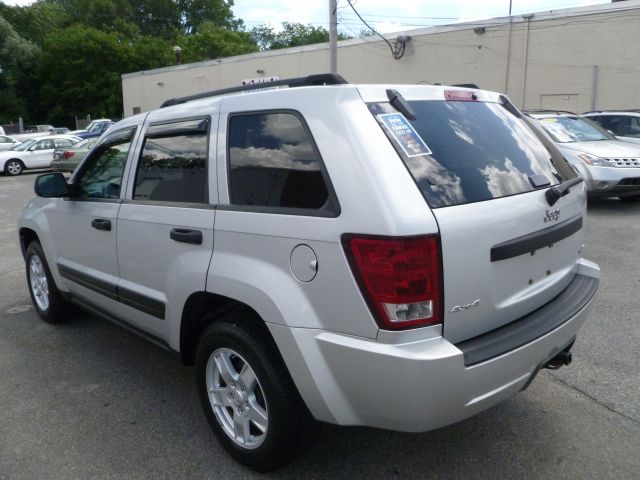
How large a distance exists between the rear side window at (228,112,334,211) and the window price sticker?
0.34 metres

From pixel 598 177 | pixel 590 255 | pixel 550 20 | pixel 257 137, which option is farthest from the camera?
pixel 550 20

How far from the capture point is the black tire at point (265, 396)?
249 centimetres

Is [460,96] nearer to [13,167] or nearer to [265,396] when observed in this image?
[265,396]

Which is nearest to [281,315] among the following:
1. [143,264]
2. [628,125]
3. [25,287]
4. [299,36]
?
[143,264]

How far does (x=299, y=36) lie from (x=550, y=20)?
56059mm

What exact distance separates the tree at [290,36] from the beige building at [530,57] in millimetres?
44836

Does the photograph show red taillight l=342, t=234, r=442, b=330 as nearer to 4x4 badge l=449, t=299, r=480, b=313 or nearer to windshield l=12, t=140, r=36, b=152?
4x4 badge l=449, t=299, r=480, b=313

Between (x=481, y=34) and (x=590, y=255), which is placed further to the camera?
(x=481, y=34)

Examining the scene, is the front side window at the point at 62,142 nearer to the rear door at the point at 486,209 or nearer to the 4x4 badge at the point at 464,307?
the rear door at the point at 486,209

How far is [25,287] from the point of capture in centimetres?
616

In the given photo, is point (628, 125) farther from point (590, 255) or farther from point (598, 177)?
point (590, 255)

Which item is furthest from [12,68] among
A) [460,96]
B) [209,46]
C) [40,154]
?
[460,96]

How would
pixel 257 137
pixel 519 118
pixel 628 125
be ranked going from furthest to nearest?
pixel 628 125 < pixel 519 118 < pixel 257 137

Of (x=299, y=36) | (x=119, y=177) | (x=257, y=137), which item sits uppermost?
(x=299, y=36)
